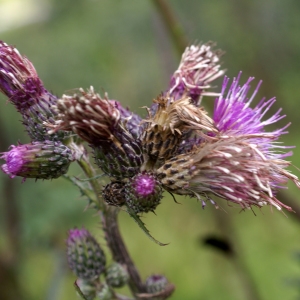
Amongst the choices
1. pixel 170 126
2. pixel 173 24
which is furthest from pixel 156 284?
pixel 173 24

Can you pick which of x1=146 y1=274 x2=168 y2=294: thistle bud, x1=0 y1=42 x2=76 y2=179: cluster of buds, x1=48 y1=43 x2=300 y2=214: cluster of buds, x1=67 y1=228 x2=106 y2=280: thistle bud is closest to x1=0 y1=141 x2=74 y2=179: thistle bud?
x1=0 y1=42 x2=76 y2=179: cluster of buds

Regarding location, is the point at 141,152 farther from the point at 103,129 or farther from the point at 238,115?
the point at 238,115

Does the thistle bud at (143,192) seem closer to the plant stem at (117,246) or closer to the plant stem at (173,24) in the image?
the plant stem at (117,246)

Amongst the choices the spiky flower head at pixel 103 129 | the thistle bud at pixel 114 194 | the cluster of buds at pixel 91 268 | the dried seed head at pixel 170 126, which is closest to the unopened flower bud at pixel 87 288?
the cluster of buds at pixel 91 268

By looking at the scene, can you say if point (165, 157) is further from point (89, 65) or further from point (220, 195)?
point (89, 65)

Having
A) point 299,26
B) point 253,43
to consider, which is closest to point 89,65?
point 253,43

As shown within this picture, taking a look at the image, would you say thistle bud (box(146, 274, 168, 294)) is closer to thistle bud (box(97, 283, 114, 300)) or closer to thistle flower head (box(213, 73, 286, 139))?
thistle bud (box(97, 283, 114, 300))
